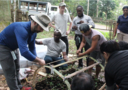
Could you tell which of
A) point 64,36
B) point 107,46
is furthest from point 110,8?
point 107,46

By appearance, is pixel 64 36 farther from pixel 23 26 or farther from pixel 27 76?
pixel 23 26

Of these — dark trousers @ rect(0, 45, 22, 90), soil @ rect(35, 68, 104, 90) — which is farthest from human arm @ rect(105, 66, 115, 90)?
dark trousers @ rect(0, 45, 22, 90)

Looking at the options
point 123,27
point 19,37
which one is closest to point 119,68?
point 19,37

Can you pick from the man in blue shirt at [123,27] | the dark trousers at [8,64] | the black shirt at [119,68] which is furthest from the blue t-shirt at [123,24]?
the dark trousers at [8,64]

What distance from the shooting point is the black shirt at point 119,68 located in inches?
60.8

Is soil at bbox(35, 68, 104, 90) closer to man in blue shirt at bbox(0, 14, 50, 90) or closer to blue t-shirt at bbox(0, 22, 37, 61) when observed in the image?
man in blue shirt at bbox(0, 14, 50, 90)

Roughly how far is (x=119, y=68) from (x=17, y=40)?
65.6 inches

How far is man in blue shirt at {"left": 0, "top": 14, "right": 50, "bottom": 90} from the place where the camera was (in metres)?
2.00

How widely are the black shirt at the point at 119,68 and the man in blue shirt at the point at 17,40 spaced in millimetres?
1213

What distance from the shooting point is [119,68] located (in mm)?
1570

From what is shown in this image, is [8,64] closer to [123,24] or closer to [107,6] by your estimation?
[123,24]

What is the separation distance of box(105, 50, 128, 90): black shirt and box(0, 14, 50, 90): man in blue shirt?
1213 mm

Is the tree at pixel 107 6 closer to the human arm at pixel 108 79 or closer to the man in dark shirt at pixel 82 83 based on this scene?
the human arm at pixel 108 79

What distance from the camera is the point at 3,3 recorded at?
4422 millimetres
